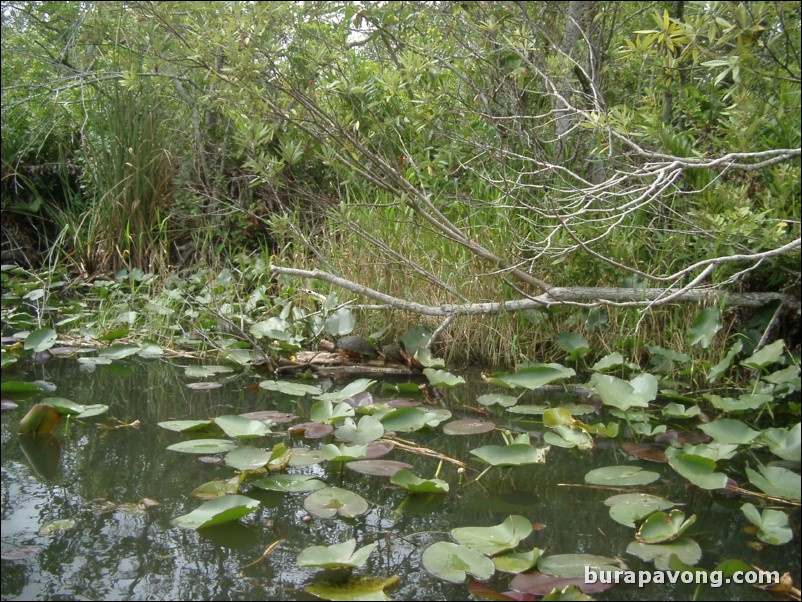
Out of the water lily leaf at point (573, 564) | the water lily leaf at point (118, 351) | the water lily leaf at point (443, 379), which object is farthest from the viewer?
the water lily leaf at point (118, 351)

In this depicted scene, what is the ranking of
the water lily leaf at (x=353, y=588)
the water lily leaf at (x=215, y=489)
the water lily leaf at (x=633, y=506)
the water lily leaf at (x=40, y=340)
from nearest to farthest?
1. the water lily leaf at (x=353, y=588)
2. the water lily leaf at (x=633, y=506)
3. the water lily leaf at (x=215, y=489)
4. the water lily leaf at (x=40, y=340)

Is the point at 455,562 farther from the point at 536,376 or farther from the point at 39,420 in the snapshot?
the point at 39,420

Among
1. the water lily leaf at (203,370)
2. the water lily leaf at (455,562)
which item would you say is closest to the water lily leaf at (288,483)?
the water lily leaf at (455,562)

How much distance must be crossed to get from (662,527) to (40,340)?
2.54m

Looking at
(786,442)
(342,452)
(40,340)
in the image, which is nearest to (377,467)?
(342,452)

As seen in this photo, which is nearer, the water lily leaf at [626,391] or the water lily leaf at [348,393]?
the water lily leaf at [626,391]

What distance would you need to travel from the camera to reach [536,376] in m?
2.75

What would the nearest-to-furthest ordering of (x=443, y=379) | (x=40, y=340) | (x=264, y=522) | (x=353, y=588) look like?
(x=353, y=588) → (x=264, y=522) → (x=443, y=379) → (x=40, y=340)

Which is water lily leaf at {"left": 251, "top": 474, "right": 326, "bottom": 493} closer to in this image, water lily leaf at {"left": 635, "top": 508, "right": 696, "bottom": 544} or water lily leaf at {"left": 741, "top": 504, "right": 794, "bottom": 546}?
water lily leaf at {"left": 635, "top": 508, "right": 696, "bottom": 544}

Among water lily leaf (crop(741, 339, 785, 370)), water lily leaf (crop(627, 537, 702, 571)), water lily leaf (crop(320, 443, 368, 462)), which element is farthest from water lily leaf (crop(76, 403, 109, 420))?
water lily leaf (crop(741, 339, 785, 370))

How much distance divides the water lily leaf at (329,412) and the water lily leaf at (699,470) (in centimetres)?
100

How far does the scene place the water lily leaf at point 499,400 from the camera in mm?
2771

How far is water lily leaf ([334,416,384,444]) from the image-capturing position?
7.49 feet

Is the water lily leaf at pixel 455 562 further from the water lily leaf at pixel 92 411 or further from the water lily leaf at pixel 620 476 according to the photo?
the water lily leaf at pixel 92 411
